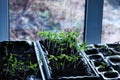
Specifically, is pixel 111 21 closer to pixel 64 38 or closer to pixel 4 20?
pixel 64 38

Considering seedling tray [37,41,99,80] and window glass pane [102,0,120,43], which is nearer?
seedling tray [37,41,99,80]

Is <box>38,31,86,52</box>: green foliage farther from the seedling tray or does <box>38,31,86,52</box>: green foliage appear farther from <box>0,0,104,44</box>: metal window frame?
<box>0,0,104,44</box>: metal window frame

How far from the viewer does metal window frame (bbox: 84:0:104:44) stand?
1.94 meters

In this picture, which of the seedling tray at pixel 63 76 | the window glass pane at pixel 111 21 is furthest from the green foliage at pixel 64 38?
the window glass pane at pixel 111 21

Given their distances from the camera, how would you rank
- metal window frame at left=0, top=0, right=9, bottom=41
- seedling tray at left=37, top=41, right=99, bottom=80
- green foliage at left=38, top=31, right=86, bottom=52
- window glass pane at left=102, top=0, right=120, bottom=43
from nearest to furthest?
seedling tray at left=37, top=41, right=99, bottom=80 → green foliage at left=38, top=31, right=86, bottom=52 → metal window frame at left=0, top=0, right=9, bottom=41 → window glass pane at left=102, top=0, right=120, bottom=43

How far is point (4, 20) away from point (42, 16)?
0.26 m

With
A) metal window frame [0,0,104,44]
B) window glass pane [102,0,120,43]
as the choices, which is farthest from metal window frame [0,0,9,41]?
window glass pane [102,0,120,43]

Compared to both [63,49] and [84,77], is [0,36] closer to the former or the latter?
[63,49]

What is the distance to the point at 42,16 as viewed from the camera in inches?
77.5

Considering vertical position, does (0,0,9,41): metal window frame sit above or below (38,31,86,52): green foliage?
above

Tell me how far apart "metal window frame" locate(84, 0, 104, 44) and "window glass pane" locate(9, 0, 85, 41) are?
4 centimetres

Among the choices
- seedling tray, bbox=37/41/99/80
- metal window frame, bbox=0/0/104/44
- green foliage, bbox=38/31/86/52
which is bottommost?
seedling tray, bbox=37/41/99/80

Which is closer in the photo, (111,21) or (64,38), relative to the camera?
(64,38)

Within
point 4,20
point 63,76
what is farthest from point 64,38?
point 4,20
